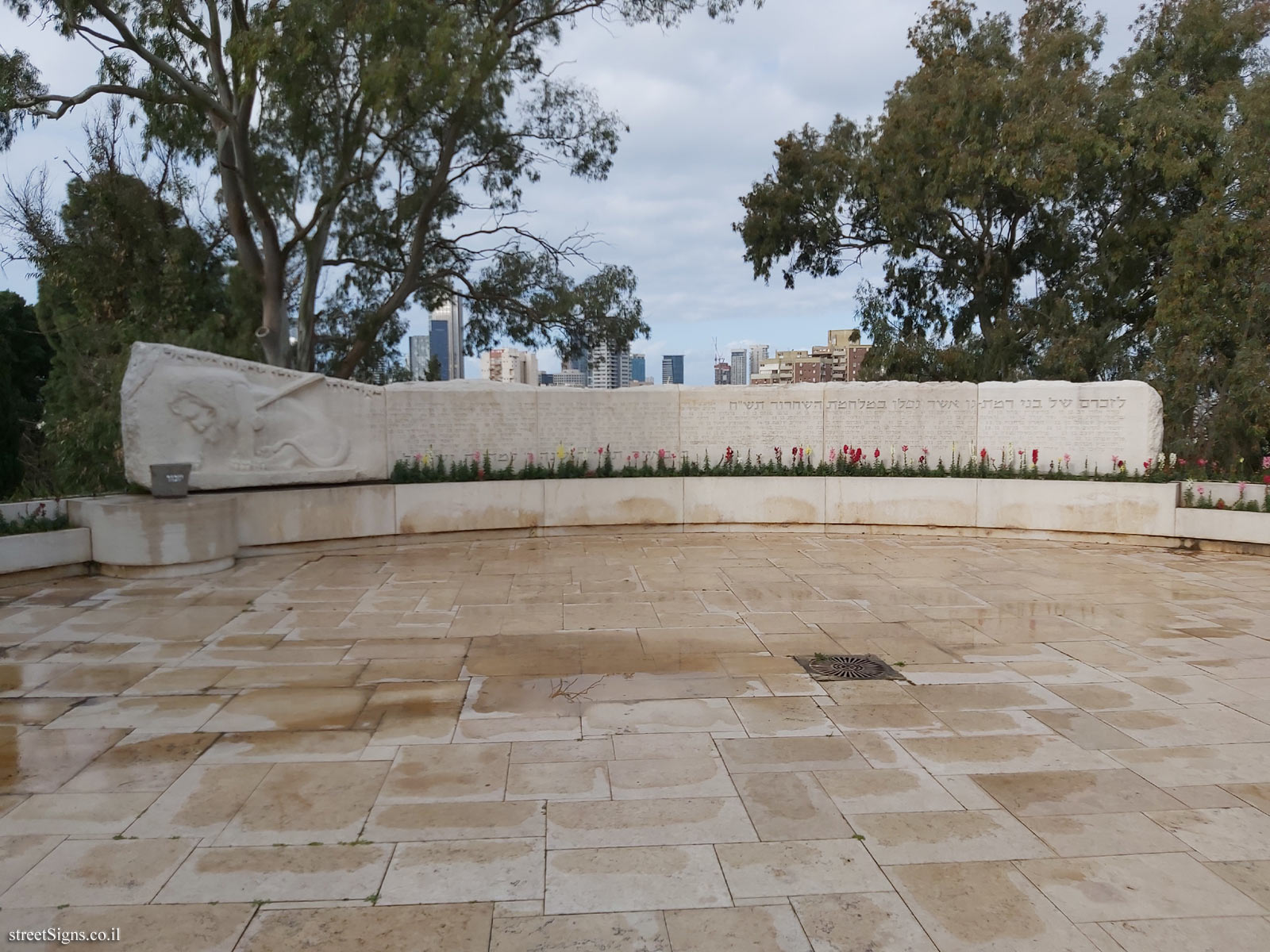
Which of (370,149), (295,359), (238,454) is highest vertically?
(370,149)

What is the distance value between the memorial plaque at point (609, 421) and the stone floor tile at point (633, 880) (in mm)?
8178

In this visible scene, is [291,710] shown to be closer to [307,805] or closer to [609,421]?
[307,805]

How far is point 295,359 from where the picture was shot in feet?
55.3

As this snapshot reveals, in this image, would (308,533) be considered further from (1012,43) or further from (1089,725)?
(1012,43)

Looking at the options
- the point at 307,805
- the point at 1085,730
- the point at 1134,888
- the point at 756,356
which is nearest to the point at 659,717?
the point at 307,805

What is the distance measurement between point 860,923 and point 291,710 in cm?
316

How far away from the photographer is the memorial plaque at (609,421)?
11.2 m

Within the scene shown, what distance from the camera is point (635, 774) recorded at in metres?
3.89

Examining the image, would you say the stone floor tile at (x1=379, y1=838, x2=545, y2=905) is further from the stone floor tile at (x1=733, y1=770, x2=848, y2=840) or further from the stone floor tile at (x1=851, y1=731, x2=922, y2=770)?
the stone floor tile at (x1=851, y1=731, x2=922, y2=770)

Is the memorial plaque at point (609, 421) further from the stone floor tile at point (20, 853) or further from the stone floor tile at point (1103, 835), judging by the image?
the stone floor tile at point (1103, 835)

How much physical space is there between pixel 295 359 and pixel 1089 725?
15535 mm

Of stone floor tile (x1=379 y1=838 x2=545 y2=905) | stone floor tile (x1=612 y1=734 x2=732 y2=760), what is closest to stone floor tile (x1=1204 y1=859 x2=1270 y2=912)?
stone floor tile (x1=612 y1=734 x2=732 y2=760)

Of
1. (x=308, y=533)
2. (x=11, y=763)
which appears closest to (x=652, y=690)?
(x=11, y=763)

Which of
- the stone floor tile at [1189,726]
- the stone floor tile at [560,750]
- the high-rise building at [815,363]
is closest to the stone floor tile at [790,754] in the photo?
the stone floor tile at [560,750]
